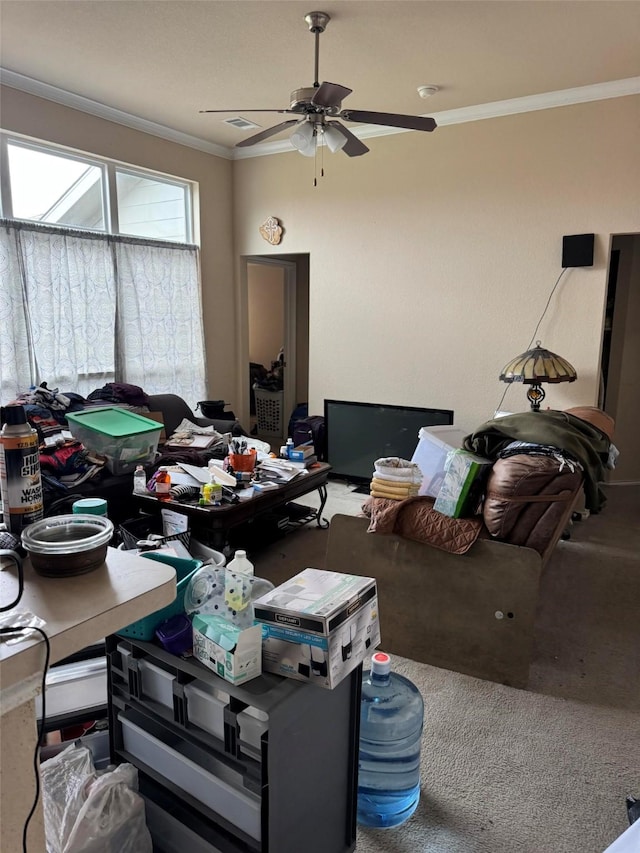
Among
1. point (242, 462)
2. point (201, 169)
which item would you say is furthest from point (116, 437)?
point (201, 169)

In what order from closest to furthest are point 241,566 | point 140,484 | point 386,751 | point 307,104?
point 241,566, point 386,751, point 307,104, point 140,484

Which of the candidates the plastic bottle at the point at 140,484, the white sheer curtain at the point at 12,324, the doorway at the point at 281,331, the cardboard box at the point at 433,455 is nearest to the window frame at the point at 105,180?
the white sheer curtain at the point at 12,324

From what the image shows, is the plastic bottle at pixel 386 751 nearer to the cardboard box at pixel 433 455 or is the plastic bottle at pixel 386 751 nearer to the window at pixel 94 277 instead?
the cardboard box at pixel 433 455

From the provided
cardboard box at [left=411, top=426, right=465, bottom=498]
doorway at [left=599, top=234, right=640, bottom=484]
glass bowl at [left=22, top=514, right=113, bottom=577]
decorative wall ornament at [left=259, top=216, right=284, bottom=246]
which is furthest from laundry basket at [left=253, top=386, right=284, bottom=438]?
glass bowl at [left=22, top=514, right=113, bottom=577]

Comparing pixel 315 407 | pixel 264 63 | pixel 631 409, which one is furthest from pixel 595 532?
pixel 264 63

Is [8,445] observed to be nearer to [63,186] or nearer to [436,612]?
[436,612]

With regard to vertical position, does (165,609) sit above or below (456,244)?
below

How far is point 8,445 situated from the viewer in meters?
1.00

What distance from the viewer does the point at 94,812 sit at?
132 cm

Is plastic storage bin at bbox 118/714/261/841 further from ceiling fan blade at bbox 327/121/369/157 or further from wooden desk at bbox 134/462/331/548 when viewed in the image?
ceiling fan blade at bbox 327/121/369/157

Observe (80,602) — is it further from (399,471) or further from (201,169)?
(201,169)

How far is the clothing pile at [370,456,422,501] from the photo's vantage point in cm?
246

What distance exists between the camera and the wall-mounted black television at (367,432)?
477 cm

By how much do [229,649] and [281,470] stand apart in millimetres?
2377
